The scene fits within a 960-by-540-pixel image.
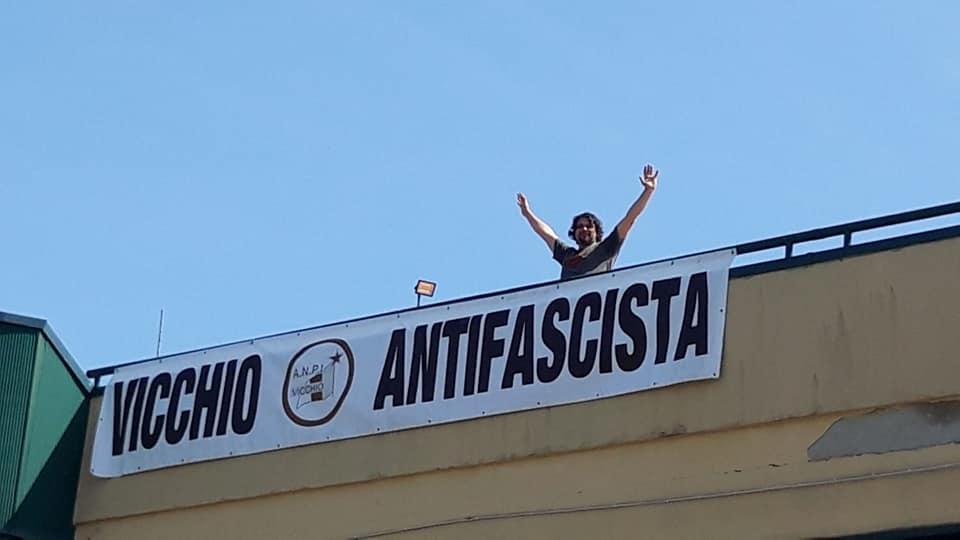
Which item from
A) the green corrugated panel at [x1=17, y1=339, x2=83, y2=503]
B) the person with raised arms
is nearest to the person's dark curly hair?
the person with raised arms

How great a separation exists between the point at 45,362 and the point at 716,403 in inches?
229

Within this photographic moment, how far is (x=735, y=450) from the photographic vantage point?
39.1ft

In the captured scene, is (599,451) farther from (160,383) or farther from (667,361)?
(160,383)

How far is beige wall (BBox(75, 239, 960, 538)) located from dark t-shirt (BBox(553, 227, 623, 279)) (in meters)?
1.14

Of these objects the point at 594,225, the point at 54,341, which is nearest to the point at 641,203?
the point at 594,225

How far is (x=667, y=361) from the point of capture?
12.4 m

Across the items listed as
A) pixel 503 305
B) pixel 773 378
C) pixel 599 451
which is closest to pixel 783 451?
pixel 773 378

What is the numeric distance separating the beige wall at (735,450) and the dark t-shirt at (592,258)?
3.76 ft

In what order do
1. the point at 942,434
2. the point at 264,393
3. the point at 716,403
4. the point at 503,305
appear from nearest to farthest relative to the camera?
the point at 942,434 < the point at 716,403 < the point at 503,305 < the point at 264,393

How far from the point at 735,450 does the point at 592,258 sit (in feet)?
6.78

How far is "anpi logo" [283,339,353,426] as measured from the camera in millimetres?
13914

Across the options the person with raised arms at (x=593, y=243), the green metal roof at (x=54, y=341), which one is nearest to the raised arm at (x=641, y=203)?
the person with raised arms at (x=593, y=243)

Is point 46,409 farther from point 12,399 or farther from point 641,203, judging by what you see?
point 641,203

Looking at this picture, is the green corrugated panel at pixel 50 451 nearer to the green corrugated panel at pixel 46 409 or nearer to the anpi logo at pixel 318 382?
the green corrugated panel at pixel 46 409
